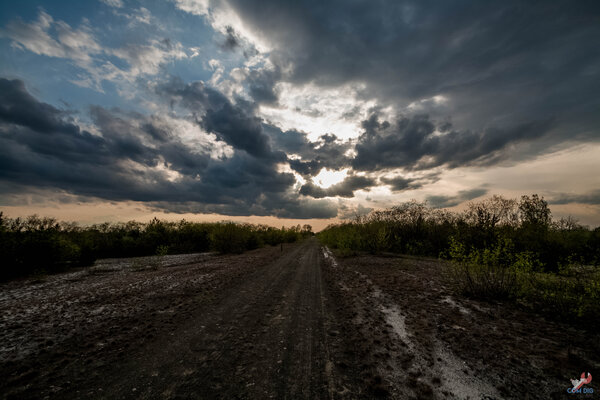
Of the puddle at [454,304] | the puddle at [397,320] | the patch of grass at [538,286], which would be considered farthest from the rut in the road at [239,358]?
the patch of grass at [538,286]

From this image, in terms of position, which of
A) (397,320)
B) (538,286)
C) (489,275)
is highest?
(489,275)

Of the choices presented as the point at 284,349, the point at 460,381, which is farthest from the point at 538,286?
the point at 284,349

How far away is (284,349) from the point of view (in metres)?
4.60

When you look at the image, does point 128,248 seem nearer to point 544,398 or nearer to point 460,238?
point 544,398

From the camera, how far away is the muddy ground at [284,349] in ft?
11.1

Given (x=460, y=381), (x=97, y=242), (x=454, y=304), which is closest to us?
(x=460, y=381)

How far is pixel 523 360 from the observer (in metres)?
4.05

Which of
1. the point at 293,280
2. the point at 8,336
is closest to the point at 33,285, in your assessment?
the point at 8,336

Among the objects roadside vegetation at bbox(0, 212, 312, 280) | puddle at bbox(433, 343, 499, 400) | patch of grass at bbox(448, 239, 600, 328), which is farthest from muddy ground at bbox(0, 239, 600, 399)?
roadside vegetation at bbox(0, 212, 312, 280)

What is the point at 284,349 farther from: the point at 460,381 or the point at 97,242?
the point at 97,242

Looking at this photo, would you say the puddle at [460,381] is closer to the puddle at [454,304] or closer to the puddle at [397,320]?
the puddle at [397,320]

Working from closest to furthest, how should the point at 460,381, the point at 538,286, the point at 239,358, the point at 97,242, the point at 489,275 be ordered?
the point at 460,381 → the point at 239,358 → the point at 538,286 → the point at 489,275 → the point at 97,242

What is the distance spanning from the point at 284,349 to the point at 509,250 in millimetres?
9717

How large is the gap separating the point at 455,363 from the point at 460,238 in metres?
20.3
